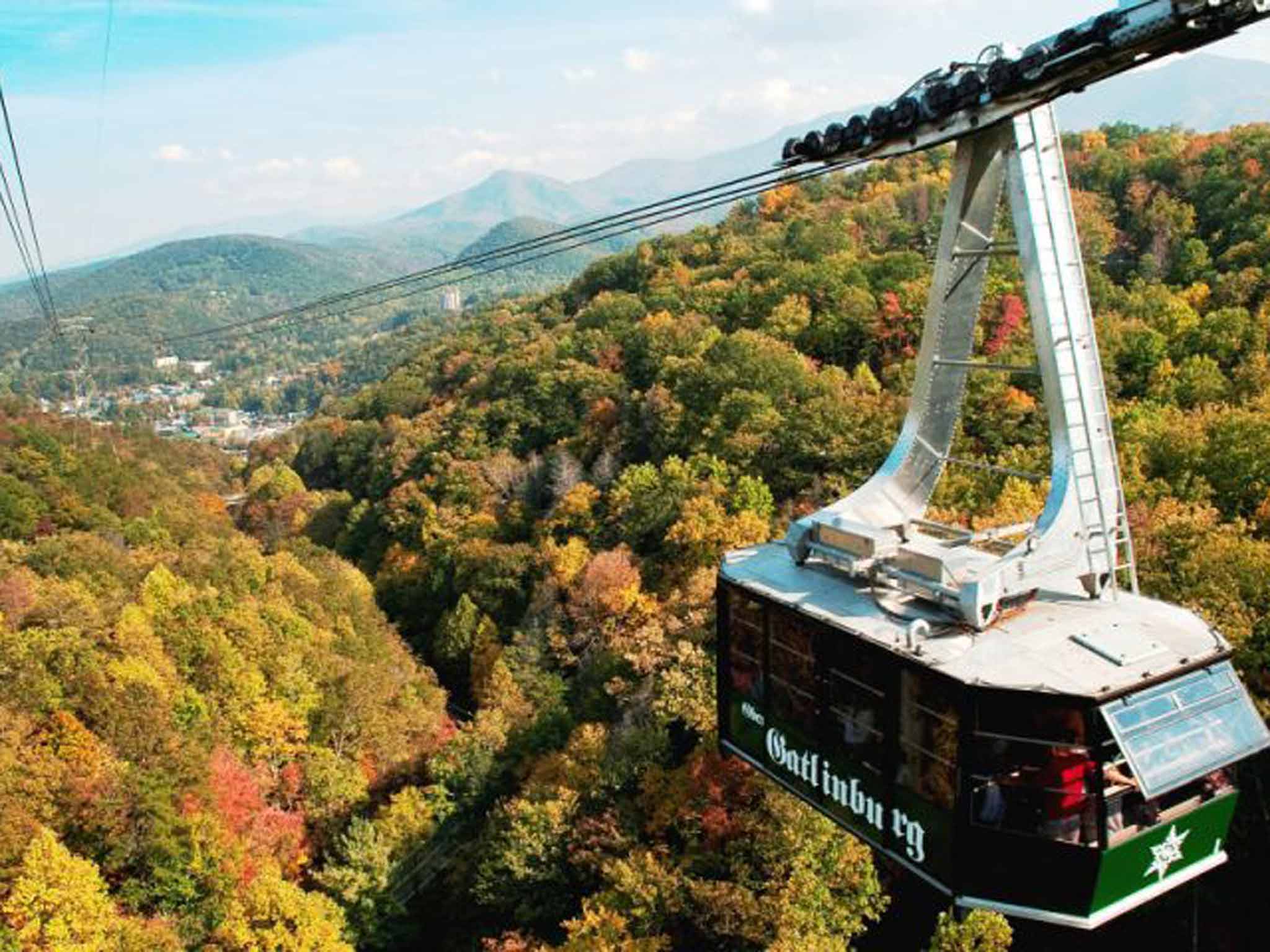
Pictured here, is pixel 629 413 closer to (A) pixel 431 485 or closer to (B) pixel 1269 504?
(A) pixel 431 485

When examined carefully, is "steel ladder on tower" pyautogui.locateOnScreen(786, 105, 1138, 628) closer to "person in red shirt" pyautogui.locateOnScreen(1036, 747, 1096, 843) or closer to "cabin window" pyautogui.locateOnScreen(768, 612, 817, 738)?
"cabin window" pyautogui.locateOnScreen(768, 612, 817, 738)

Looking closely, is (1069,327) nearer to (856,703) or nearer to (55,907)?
(856,703)

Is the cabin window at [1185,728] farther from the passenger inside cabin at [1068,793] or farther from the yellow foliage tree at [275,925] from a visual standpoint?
the yellow foliage tree at [275,925]

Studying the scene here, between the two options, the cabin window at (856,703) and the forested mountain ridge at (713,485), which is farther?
the forested mountain ridge at (713,485)

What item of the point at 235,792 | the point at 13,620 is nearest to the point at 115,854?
the point at 235,792

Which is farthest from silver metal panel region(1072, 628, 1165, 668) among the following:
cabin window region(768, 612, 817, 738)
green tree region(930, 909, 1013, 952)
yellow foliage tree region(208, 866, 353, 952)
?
yellow foliage tree region(208, 866, 353, 952)

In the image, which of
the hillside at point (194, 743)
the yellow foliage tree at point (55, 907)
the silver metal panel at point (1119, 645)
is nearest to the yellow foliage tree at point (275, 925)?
the hillside at point (194, 743)
